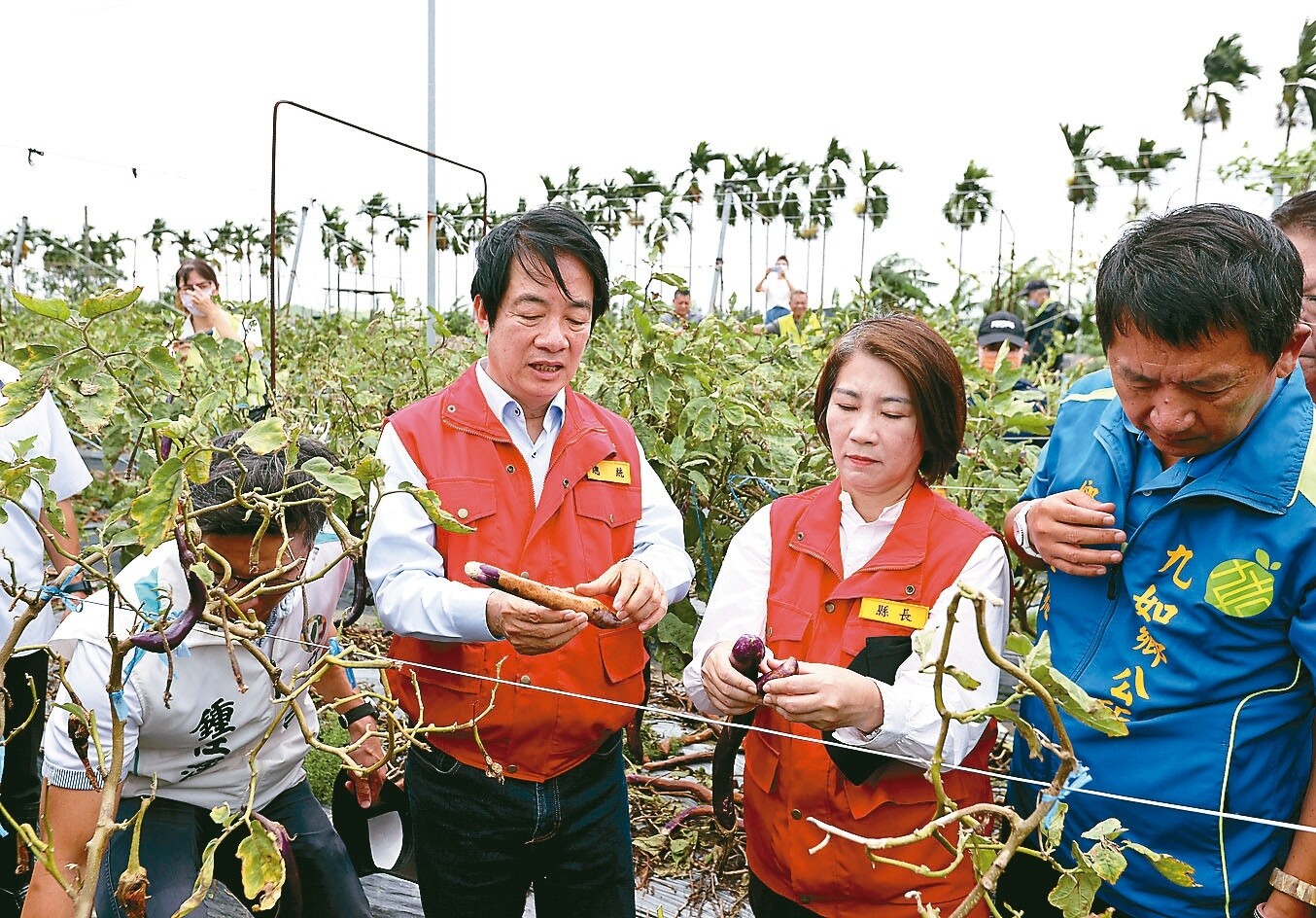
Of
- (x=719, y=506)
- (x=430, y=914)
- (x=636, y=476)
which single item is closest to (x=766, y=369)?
(x=719, y=506)

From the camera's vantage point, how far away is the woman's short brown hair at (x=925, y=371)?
1413mm

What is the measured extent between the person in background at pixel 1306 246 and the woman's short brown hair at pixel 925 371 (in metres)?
0.48

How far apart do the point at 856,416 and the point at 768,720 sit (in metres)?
0.45

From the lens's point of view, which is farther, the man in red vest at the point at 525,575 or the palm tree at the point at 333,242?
the palm tree at the point at 333,242

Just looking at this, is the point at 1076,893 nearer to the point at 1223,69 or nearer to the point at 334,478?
the point at 334,478

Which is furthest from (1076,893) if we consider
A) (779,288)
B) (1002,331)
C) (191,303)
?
(779,288)

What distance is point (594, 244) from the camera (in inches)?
65.9

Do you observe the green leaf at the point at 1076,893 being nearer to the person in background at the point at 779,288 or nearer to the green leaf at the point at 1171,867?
the green leaf at the point at 1171,867

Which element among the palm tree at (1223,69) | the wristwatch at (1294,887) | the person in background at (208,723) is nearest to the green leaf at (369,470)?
the person in background at (208,723)

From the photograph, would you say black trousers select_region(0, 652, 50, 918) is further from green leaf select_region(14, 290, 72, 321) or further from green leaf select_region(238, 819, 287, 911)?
green leaf select_region(238, 819, 287, 911)

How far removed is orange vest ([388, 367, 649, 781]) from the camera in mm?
1538

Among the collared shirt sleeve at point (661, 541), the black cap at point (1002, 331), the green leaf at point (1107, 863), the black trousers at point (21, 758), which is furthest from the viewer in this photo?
the black cap at point (1002, 331)

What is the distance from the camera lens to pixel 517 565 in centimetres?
156

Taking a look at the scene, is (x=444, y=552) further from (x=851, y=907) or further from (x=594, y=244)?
(x=851, y=907)
